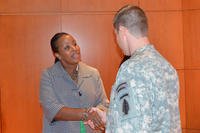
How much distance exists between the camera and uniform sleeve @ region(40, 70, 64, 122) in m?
2.84

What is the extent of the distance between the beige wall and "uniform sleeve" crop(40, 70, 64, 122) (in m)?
1.31

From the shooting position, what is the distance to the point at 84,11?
4312 millimetres

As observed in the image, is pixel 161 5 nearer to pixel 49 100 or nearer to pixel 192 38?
pixel 192 38

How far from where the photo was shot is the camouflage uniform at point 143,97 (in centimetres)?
176

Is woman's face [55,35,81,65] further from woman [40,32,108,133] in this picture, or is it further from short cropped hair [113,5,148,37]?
short cropped hair [113,5,148,37]

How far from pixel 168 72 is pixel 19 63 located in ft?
8.57

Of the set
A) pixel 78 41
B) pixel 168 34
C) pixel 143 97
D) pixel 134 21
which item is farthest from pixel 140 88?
pixel 168 34

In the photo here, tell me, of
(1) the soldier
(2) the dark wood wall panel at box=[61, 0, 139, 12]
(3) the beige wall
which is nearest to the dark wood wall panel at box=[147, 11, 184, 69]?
(3) the beige wall

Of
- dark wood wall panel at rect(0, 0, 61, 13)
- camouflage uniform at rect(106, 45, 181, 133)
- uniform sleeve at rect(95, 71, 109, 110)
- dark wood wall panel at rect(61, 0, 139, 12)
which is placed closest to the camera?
camouflage uniform at rect(106, 45, 181, 133)

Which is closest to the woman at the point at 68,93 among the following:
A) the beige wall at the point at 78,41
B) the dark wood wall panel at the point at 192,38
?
the beige wall at the point at 78,41

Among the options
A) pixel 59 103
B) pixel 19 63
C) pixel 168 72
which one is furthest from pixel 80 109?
pixel 19 63

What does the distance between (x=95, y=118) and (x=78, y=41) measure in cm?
169

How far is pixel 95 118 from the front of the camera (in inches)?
110

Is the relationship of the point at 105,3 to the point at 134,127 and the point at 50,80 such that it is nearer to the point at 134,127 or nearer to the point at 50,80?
the point at 50,80
